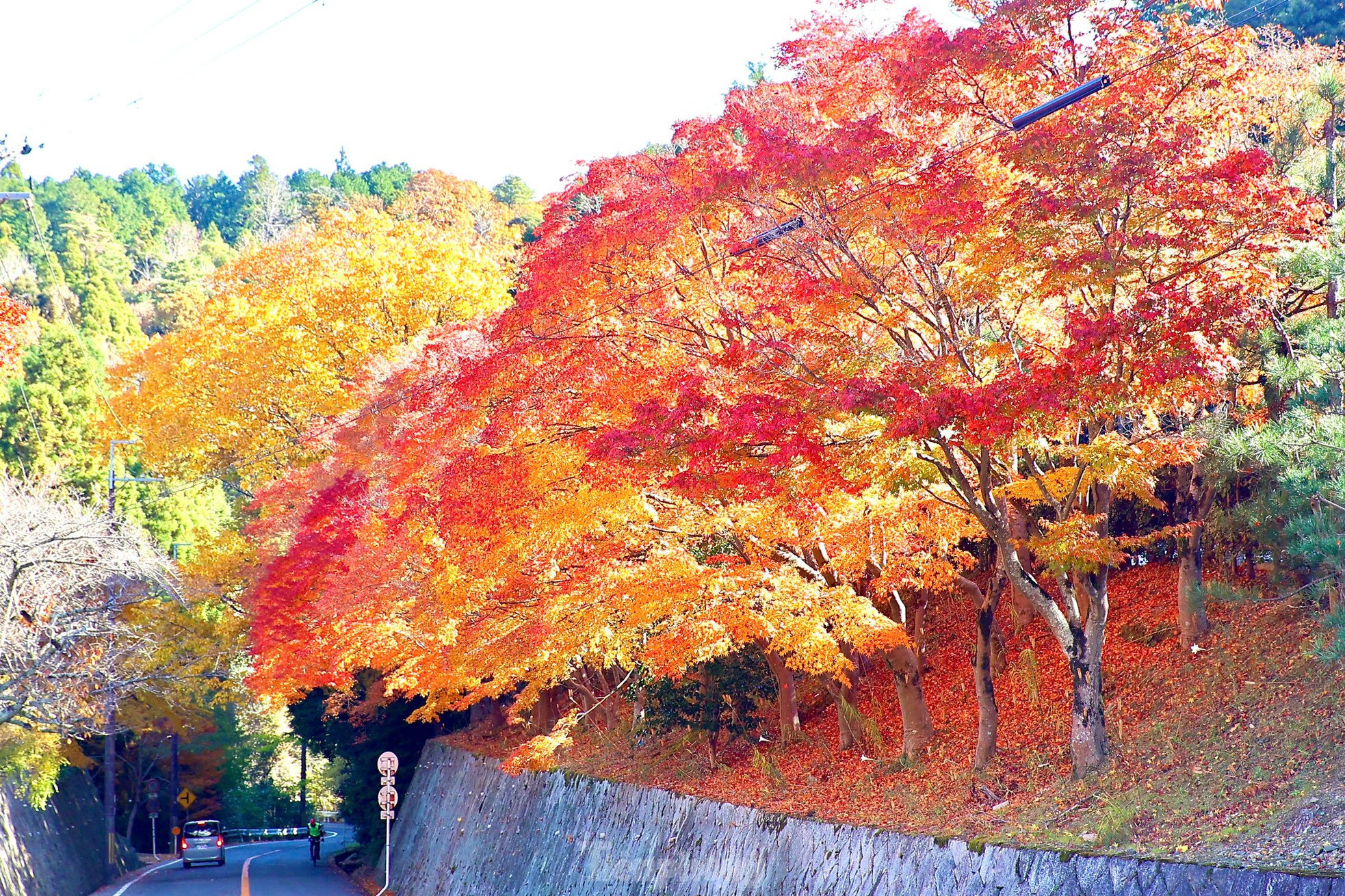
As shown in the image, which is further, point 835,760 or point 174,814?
point 174,814

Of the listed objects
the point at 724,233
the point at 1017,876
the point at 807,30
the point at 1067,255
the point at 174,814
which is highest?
the point at 807,30

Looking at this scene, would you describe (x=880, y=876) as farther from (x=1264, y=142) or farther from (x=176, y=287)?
(x=176, y=287)

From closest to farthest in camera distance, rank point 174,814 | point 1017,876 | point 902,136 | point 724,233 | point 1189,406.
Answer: point 1017,876, point 902,136, point 1189,406, point 724,233, point 174,814

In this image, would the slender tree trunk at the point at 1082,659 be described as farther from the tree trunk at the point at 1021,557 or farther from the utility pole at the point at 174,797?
the utility pole at the point at 174,797

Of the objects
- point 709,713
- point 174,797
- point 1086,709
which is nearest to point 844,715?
point 709,713

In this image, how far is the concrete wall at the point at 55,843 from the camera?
90.7 ft

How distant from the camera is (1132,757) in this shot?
12508 mm

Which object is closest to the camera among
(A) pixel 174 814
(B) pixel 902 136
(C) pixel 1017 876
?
(C) pixel 1017 876

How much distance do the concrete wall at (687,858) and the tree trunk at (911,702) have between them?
7.50ft

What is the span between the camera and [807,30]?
13797 millimetres

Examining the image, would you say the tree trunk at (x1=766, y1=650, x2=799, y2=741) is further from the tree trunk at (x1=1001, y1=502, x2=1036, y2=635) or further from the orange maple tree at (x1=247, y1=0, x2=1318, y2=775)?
the tree trunk at (x1=1001, y1=502, x2=1036, y2=635)

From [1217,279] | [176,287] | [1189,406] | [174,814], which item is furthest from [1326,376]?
[176,287]

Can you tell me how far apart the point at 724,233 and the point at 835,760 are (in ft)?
25.6

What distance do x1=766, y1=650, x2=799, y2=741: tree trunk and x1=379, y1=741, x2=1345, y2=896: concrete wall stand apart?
2.36m
